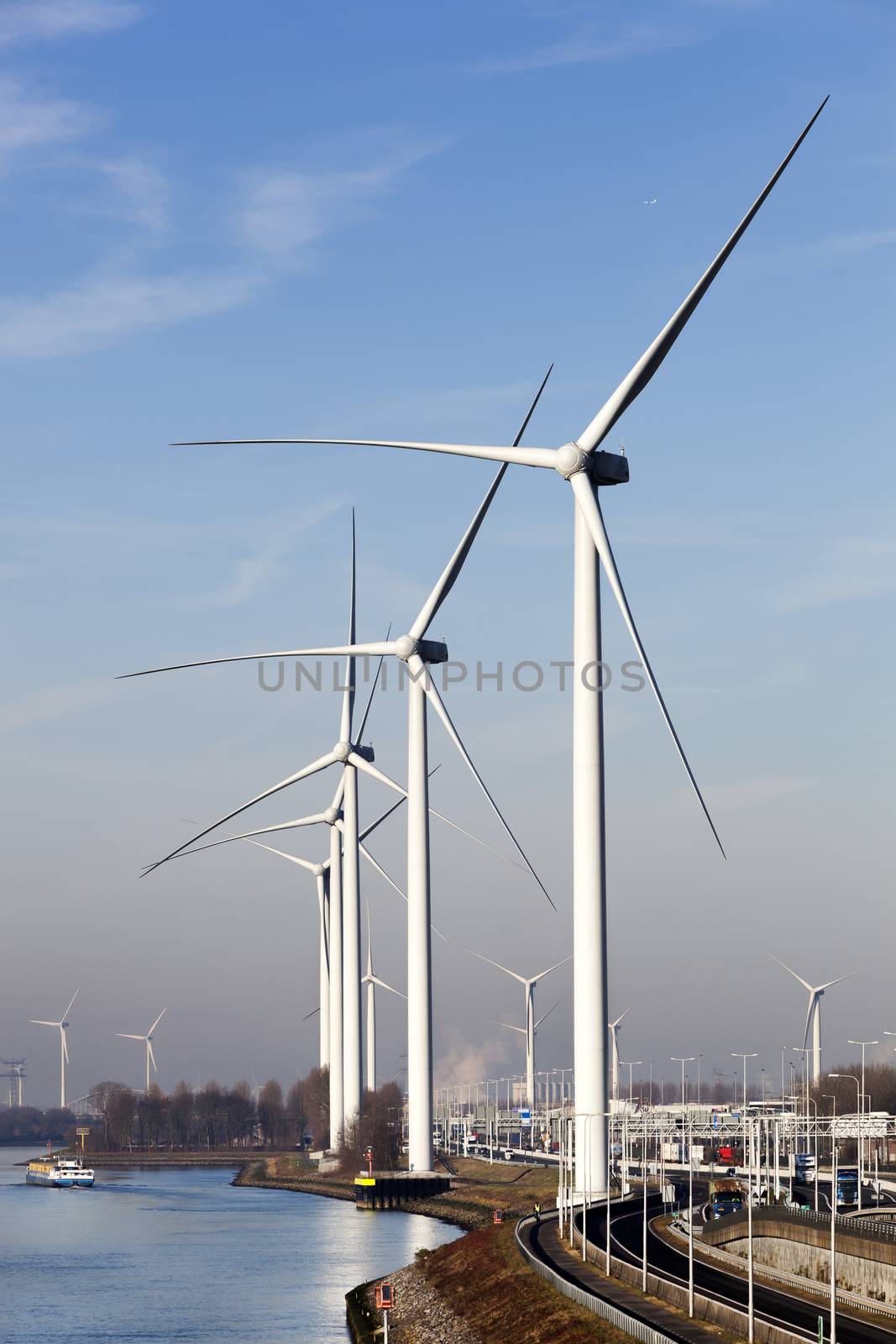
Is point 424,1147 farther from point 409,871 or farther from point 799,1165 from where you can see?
point 799,1165

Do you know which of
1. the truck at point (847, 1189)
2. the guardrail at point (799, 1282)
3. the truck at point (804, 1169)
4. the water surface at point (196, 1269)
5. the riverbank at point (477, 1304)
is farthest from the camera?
the truck at point (804, 1169)

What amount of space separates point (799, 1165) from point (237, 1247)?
192 ft

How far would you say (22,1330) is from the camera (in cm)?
8806

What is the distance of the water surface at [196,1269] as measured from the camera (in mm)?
87312

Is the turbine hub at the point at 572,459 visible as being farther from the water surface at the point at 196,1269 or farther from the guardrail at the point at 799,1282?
the water surface at the point at 196,1269

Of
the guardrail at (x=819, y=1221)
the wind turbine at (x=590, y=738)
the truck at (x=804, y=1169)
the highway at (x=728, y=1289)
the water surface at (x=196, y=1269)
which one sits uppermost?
the wind turbine at (x=590, y=738)

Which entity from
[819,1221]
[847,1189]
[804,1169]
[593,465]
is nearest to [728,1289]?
[819,1221]

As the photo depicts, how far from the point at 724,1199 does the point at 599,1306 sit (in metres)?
50.6

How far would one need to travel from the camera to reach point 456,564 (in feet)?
399

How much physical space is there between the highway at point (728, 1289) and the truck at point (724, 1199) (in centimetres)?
968

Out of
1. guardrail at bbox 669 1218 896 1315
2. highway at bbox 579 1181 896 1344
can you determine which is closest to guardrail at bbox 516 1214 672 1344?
highway at bbox 579 1181 896 1344

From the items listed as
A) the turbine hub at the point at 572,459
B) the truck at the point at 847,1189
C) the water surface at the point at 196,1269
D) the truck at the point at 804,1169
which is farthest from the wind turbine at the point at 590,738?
the truck at the point at 804,1169

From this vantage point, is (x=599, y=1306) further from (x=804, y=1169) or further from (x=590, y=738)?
(x=804, y=1169)

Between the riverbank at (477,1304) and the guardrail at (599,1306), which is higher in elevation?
the guardrail at (599,1306)
